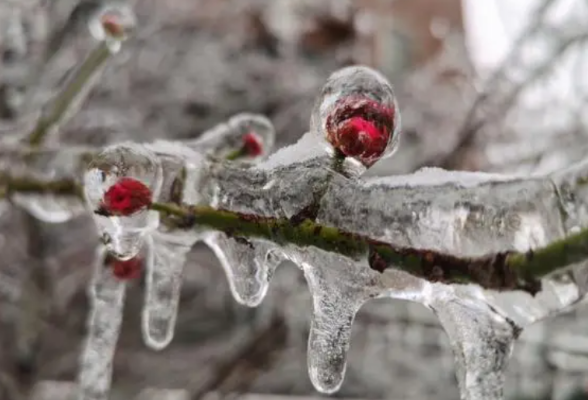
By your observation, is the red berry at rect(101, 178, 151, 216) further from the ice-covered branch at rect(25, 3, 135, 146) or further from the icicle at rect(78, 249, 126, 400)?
the ice-covered branch at rect(25, 3, 135, 146)

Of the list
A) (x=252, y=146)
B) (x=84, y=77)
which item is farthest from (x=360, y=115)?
(x=84, y=77)

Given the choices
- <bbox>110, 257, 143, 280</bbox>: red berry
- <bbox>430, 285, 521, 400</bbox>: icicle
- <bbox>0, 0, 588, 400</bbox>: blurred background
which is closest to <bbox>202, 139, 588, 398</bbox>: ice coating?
<bbox>430, 285, 521, 400</bbox>: icicle

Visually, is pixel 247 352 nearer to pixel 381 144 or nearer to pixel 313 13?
pixel 381 144

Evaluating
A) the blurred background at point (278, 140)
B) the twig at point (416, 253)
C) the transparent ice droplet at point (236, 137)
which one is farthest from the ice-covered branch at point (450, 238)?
the blurred background at point (278, 140)

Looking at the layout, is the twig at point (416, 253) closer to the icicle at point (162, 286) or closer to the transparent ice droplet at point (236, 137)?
the icicle at point (162, 286)

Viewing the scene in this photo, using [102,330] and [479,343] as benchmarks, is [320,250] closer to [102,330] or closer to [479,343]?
[479,343]

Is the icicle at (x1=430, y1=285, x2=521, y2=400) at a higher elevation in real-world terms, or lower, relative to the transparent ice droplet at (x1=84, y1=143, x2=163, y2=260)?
lower

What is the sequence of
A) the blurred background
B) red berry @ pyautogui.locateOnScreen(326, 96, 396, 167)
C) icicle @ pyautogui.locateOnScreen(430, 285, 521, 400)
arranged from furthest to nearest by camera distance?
1. the blurred background
2. red berry @ pyautogui.locateOnScreen(326, 96, 396, 167)
3. icicle @ pyautogui.locateOnScreen(430, 285, 521, 400)

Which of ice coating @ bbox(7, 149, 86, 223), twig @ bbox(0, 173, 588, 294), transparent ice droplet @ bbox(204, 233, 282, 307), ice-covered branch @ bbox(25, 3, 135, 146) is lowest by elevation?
twig @ bbox(0, 173, 588, 294)

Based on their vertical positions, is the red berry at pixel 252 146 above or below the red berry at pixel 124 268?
above
